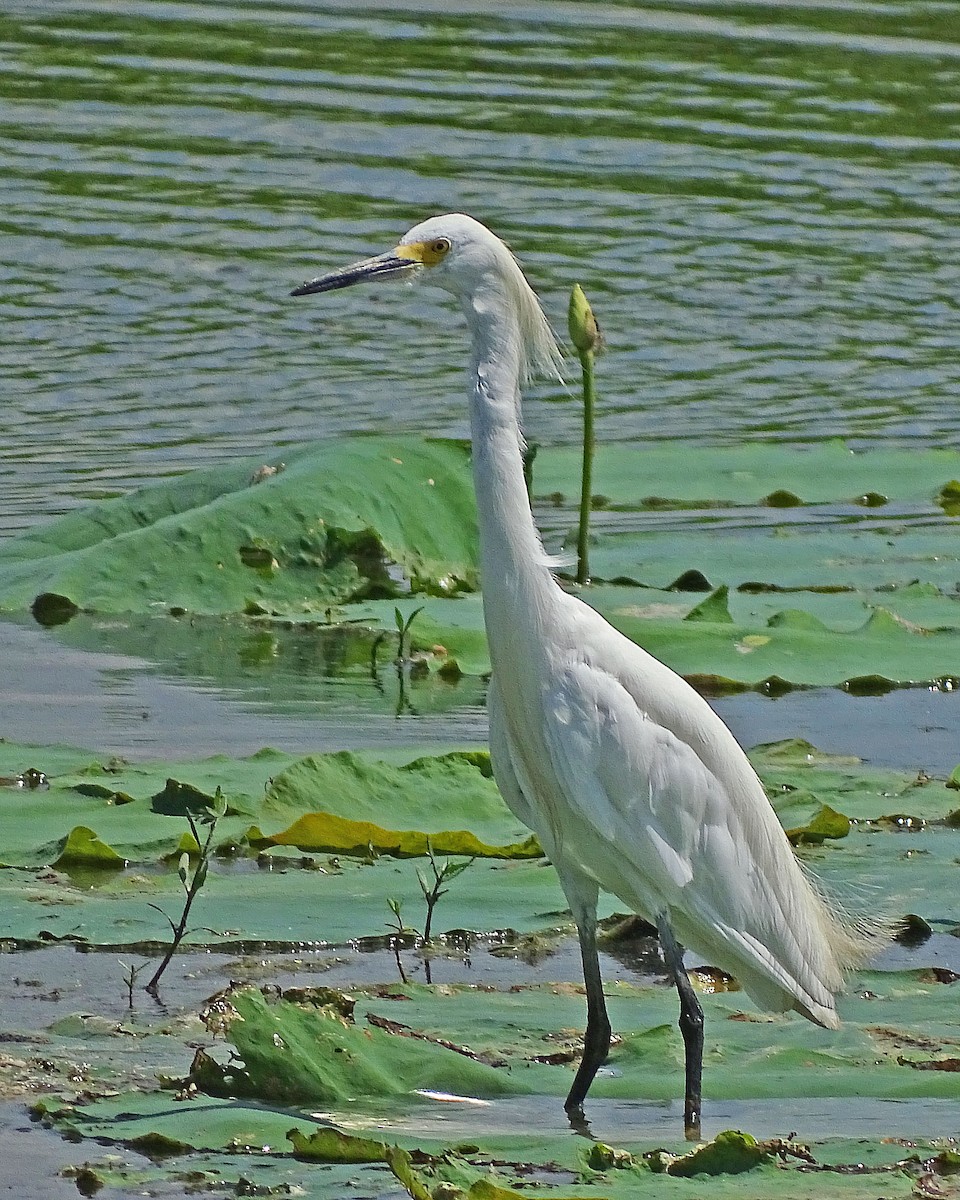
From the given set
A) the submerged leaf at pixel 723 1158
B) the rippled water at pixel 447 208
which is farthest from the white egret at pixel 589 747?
the rippled water at pixel 447 208

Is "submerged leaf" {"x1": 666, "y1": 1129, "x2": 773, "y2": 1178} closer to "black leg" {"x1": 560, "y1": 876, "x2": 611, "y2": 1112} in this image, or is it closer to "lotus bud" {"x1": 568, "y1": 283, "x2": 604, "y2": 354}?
"black leg" {"x1": 560, "y1": 876, "x2": 611, "y2": 1112}

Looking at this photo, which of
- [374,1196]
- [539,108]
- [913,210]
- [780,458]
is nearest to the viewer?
[374,1196]

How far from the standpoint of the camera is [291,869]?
4.93 metres

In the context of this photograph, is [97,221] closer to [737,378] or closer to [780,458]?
[737,378]

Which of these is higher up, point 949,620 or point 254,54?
point 254,54

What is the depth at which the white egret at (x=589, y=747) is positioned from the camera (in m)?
4.14

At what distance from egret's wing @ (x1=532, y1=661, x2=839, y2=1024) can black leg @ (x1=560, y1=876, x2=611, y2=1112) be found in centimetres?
6

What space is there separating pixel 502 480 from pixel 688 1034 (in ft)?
3.49

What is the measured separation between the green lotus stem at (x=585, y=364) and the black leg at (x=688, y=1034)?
7.79 feet

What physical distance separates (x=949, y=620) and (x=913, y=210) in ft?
22.9

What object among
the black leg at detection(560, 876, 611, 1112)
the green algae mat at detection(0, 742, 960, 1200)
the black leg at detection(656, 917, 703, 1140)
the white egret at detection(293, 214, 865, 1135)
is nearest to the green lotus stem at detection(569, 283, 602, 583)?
the green algae mat at detection(0, 742, 960, 1200)

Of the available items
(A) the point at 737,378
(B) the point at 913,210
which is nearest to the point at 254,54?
(B) the point at 913,210

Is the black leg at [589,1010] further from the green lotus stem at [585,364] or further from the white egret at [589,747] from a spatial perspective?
the green lotus stem at [585,364]

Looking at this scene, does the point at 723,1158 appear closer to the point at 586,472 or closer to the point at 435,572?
the point at 586,472
